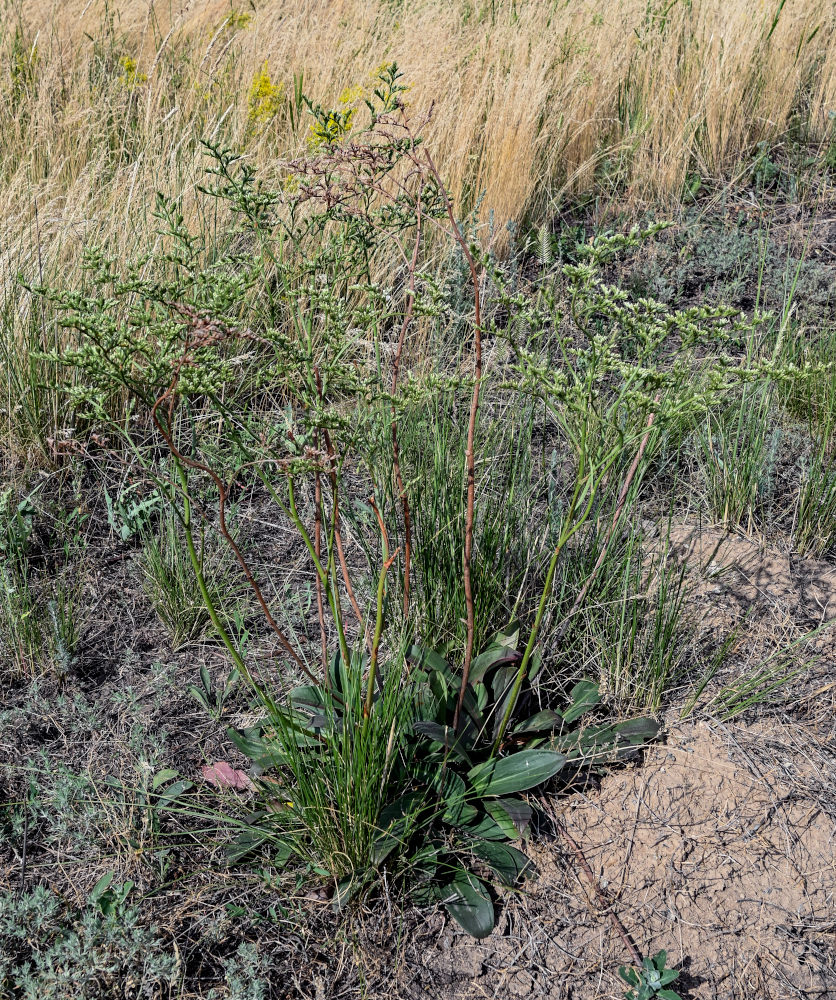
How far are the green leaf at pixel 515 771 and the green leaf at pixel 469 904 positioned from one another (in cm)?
19

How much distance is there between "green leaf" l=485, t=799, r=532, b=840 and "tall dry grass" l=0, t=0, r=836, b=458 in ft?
9.16

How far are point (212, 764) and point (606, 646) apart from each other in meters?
1.08

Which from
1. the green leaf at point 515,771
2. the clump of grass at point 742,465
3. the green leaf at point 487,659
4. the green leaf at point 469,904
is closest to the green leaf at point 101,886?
the green leaf at point 469,904

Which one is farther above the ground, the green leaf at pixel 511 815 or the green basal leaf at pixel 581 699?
the green basal leaf at pixel 581 699

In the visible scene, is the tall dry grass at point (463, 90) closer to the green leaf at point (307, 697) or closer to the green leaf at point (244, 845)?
the green leaf at point (307, 697)

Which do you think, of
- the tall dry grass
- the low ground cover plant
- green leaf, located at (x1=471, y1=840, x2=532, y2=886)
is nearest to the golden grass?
the tall dry grass

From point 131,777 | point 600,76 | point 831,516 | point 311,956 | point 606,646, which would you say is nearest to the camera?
point 311,956

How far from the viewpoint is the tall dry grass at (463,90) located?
413 cm

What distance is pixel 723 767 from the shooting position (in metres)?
2.08

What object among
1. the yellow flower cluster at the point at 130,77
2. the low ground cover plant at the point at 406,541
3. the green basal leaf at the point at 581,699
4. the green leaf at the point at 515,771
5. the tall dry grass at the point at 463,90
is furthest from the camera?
the yellow flower cluster at the point at 130,77

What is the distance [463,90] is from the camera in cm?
470

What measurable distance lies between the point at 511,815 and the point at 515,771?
0.10m

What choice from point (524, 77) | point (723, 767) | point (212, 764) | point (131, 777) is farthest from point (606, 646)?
point (524, 77)

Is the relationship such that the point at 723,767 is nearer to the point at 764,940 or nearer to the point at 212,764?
the point at 764,940
